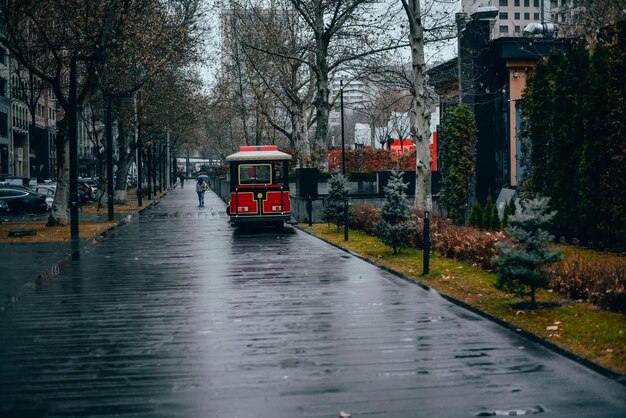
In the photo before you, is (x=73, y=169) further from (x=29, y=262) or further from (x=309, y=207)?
(x=309, y=207)

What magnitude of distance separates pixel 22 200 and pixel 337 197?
81.4 feet

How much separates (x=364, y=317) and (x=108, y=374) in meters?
4.43

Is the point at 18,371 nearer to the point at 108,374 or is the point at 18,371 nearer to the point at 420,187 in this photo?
the point at 108,374

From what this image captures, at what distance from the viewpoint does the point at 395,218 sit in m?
20.8

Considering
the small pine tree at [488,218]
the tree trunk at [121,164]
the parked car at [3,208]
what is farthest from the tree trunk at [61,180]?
the tree trunk at [121,164]

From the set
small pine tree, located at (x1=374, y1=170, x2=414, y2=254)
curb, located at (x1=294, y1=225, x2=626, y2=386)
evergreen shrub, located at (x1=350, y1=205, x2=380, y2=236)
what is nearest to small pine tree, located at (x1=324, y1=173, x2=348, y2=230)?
evergreen shrub, located at (x1=350, y1=205, x2=380, y2=236)

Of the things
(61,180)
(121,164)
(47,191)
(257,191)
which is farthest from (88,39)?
(121,164)

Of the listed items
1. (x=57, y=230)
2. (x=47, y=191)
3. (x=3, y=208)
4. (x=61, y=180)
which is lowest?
(x=57, y=230)

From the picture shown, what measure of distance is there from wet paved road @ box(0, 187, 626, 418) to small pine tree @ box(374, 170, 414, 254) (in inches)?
134

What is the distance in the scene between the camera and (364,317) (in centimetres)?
1217

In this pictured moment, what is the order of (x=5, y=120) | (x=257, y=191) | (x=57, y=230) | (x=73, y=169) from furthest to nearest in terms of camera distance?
(x=5, y=120), (x=257, y=191), (x=57, y=230), (x=73, y=169)

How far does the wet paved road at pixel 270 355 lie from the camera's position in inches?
296

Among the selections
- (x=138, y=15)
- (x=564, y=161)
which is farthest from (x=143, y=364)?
(x=138, y=15)

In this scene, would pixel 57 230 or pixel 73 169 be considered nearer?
pixel 73 169
